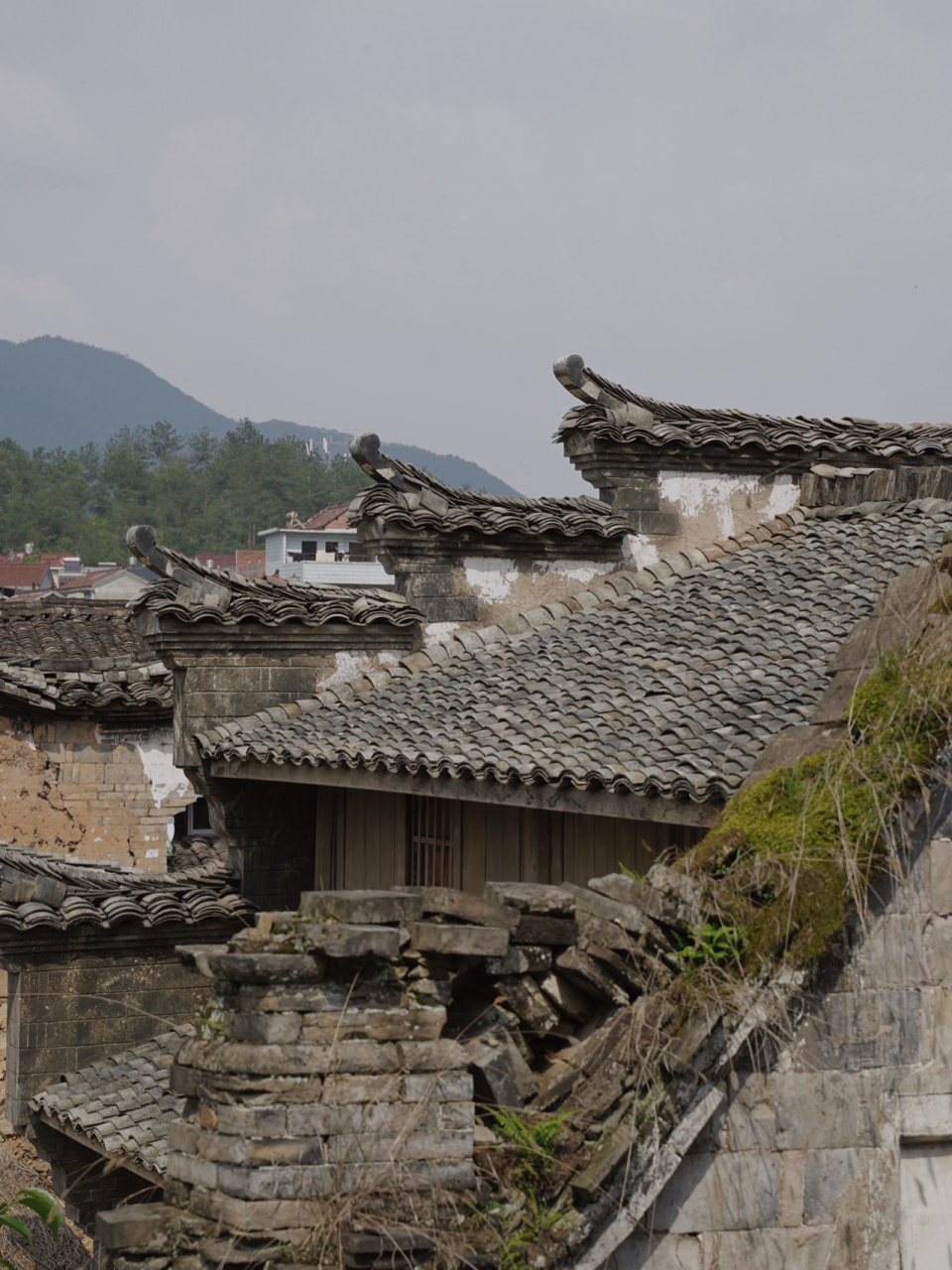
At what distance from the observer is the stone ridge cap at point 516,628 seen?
13250 millimetres

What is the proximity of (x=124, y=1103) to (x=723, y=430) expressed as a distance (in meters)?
8.75

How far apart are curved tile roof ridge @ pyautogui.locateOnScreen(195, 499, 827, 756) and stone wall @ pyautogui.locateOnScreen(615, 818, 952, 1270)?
6.32 meters

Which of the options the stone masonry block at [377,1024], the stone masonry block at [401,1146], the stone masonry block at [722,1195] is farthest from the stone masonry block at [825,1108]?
the stone masonry block at [377,1024]

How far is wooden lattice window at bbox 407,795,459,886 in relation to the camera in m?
11.6

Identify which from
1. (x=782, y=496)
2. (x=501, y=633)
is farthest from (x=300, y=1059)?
(x=782, y=496)

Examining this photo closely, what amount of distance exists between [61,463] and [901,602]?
101356mm

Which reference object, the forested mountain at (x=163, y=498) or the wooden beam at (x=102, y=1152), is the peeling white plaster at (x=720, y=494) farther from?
the forested mountain at (x=163, y=498)

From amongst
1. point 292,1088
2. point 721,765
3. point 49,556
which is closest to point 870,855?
point 721,765

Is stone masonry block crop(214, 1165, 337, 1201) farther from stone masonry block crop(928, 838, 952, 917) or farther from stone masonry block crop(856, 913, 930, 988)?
stone masonry block crop(928, 838, 952, 917)

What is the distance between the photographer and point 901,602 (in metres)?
8.10

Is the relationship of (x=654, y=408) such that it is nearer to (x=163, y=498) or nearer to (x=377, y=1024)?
(x=377, y=1024)

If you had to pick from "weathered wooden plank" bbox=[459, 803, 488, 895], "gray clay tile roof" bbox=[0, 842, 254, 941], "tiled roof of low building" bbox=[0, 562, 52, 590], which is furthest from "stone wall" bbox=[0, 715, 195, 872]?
"tiled roof of low building" bbox=[0, 562, 52, 590]

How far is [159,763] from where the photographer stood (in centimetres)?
2073

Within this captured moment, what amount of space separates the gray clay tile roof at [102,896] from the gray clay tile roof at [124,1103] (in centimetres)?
111
